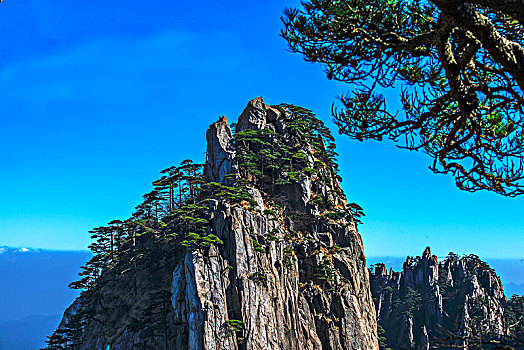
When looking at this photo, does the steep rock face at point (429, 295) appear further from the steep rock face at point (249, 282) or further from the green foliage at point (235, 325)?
the green foliage at point (235, 325)

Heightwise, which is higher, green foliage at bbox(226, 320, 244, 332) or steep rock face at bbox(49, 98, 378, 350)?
steep rock face at bbox(49, 98, 378, 350)

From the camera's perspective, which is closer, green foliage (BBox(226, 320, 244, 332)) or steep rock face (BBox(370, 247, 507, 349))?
green foliage (BBox(226, 320, 244, 332))

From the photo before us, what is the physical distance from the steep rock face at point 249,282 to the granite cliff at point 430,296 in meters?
25.3

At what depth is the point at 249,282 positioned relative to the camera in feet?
128

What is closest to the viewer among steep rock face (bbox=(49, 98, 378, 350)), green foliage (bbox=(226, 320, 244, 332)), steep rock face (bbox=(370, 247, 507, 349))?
green foliage (bbox=(226, 320, 244, 332))

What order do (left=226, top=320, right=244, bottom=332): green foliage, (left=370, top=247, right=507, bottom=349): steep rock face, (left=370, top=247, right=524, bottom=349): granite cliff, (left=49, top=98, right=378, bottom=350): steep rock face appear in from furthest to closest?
(left=370, top=247, right=507, bottom=349): steep rock face < (left=370, top=247, right=524, bottom=349): granite cliff < (left=49, top=98, right=378, bottom=350): steep rock face < (left=226, top=320, right=244, bottom=332): green foliage

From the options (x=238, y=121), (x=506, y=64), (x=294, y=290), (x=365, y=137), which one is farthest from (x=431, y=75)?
(x=238, y=121)

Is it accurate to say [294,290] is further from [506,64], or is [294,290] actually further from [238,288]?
[506,64]

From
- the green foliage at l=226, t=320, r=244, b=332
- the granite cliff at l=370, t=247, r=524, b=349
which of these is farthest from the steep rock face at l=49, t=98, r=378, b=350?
the granite cliff at l=370, t=247, r=524, b=349

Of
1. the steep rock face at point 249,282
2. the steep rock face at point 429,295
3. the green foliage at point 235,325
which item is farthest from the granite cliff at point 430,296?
the green foliage at point 235,325

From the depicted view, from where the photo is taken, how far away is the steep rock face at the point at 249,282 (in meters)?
36.4

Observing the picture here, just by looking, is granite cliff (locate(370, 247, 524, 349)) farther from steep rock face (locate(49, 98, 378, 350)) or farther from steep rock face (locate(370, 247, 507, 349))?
steep rock face (locate(49, 98, 378, 350))

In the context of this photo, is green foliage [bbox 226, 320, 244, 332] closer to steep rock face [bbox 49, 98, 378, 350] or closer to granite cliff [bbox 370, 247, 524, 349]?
steep rock face [bbox 49, 98, 378, 350]

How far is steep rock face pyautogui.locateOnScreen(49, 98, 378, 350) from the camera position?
119 feet
